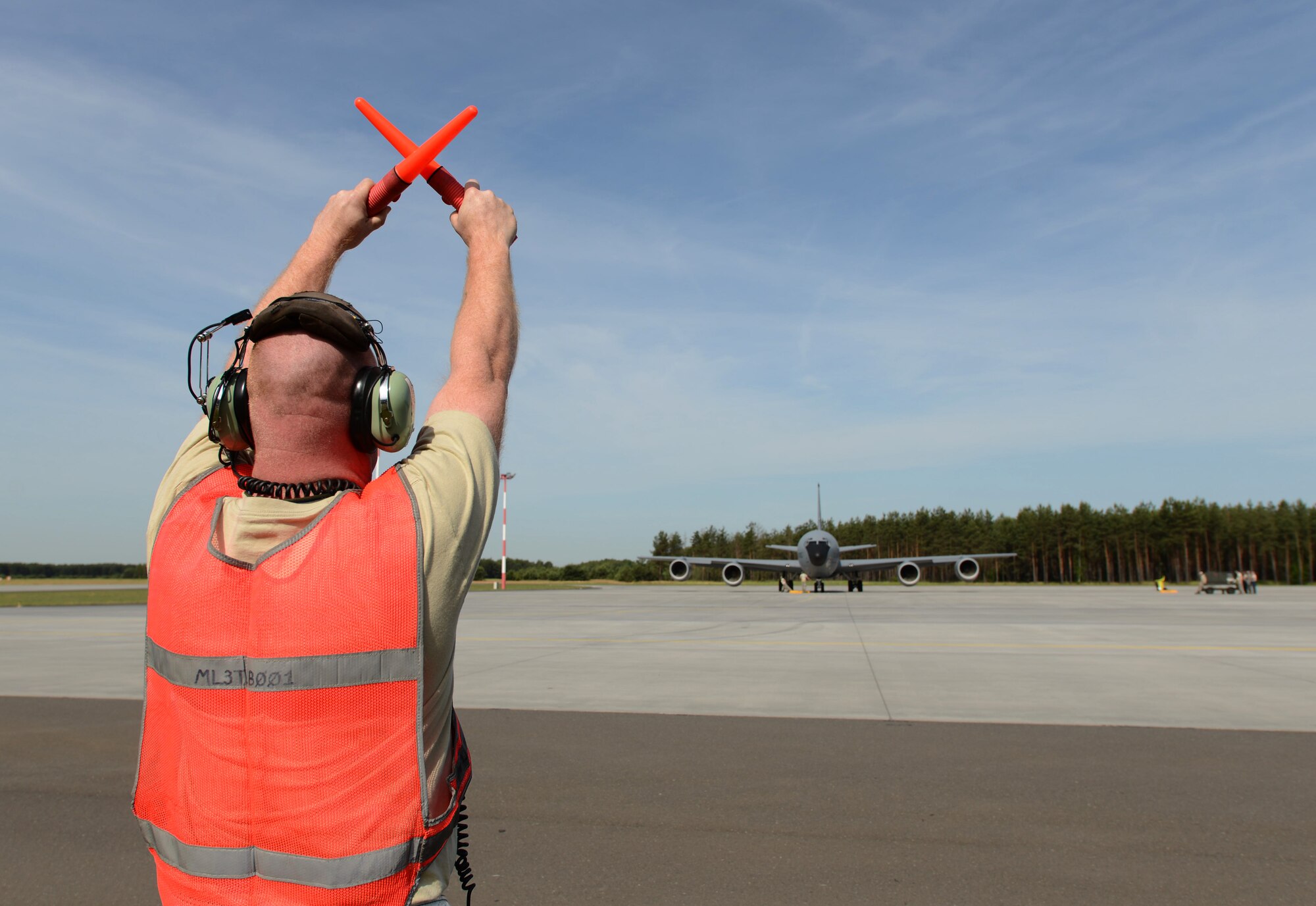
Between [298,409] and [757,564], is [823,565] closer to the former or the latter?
[757,564]

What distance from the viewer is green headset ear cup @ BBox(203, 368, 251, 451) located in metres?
1.47

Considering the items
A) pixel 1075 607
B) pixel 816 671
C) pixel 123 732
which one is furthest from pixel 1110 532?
pixel 123 732

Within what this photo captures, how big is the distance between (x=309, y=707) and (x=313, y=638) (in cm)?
12

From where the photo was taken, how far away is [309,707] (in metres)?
1.27

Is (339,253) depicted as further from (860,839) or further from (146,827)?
(860,839)

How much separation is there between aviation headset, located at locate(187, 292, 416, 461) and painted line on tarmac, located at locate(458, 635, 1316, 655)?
1119 cm

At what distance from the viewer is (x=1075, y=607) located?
2219 cm

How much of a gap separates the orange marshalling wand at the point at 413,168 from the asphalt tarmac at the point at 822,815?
2.95 metres

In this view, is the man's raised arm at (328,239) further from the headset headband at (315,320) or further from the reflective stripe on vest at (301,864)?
the reflective stripe on vest at (301,864)

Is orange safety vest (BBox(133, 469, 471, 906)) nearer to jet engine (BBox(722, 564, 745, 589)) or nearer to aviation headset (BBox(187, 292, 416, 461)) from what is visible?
aviation headset (BBox(187, 292, 416, 461))

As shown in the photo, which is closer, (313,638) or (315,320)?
(313,638)

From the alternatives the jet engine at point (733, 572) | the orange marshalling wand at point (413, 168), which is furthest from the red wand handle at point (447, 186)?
the jet engine at point (733, 572)

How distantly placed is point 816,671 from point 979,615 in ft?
35.3

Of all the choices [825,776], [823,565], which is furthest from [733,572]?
[825,776]
